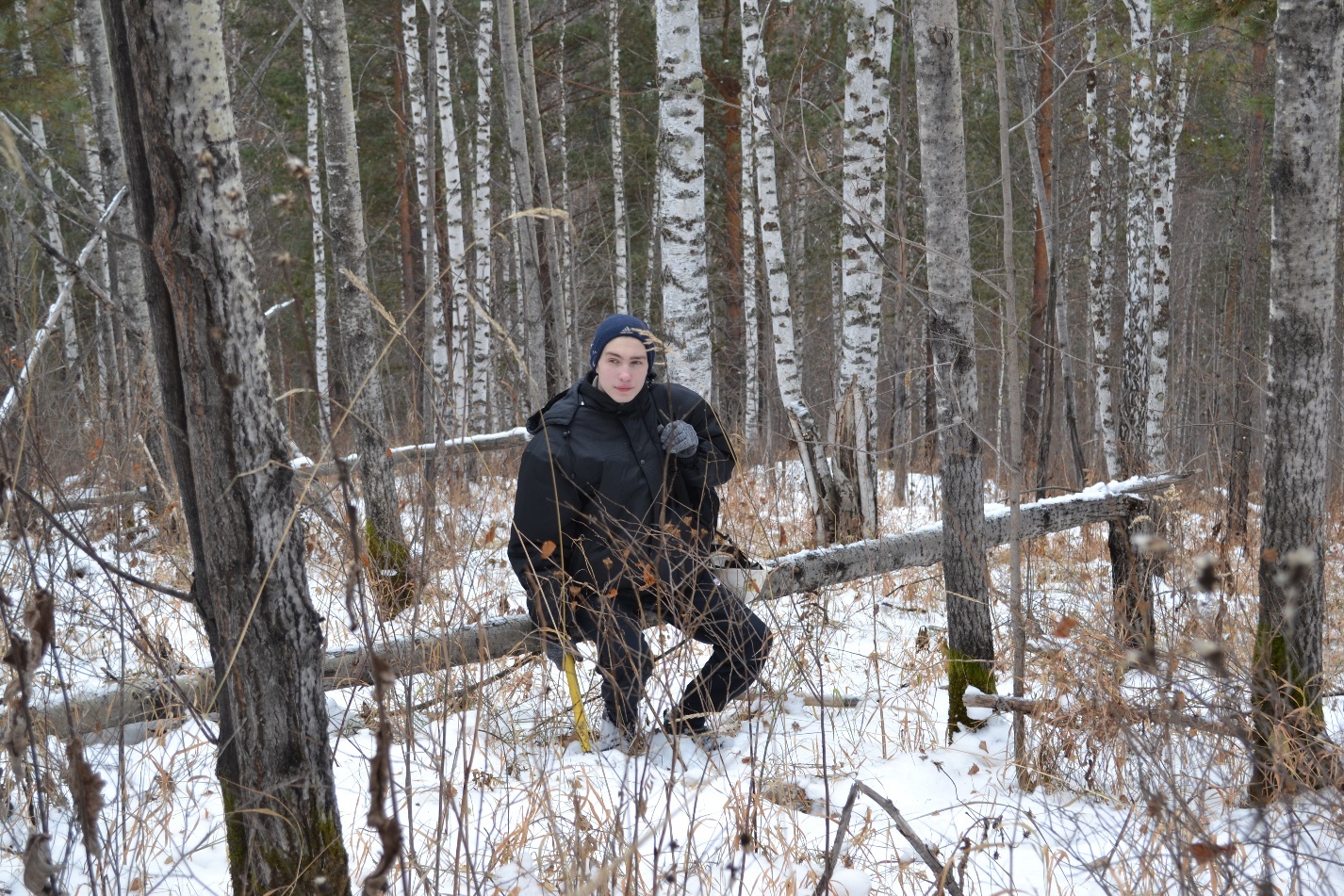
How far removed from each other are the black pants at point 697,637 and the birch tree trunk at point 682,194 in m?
1.79

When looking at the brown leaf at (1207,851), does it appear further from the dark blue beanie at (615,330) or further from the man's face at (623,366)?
the man's face at (623,366)

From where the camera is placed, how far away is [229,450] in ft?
4.93

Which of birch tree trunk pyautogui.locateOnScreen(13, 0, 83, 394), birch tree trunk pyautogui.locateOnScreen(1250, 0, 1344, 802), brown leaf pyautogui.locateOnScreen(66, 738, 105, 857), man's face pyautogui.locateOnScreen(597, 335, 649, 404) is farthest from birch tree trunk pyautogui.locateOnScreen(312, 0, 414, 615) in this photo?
birch tree trunk pyautogui.locateOnScreen(1250, 0, 1344, 802)

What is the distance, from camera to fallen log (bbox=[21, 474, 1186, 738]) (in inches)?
101

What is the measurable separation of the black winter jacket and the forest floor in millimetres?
302

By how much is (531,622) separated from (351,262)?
2085mm

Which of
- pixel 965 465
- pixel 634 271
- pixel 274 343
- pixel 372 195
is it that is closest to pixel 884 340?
pixel 634 271

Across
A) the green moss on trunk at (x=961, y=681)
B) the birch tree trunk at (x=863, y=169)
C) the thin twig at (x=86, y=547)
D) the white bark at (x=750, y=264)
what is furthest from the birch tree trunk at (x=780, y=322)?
the thin twig at (x=86, y=547)

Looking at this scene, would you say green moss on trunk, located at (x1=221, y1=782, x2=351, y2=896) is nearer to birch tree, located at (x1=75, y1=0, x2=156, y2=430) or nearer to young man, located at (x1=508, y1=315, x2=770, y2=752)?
young man, located at (x1=508, y1=315, x2=770, y2=752)

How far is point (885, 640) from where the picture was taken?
416cm

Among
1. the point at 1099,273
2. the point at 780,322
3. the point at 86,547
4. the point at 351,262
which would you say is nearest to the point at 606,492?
the point at 86,547

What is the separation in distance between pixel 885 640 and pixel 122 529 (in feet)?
12.7

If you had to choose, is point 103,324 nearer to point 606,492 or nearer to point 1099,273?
point 606,492

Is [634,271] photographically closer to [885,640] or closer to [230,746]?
[885,640]
